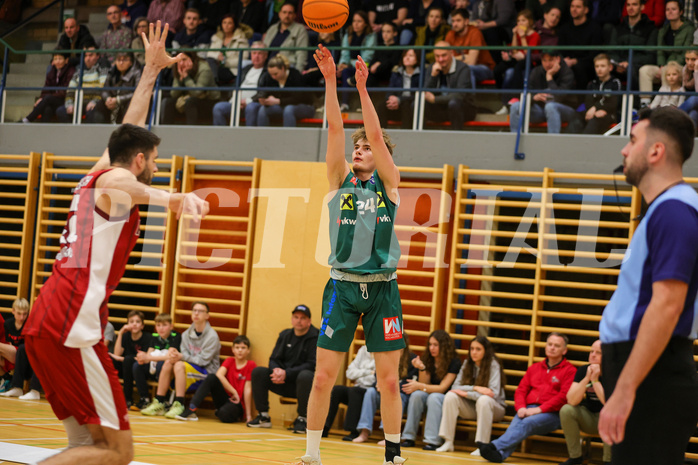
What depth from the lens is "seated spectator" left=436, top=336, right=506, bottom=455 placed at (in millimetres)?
8445

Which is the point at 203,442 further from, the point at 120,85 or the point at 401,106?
the point at 120,85

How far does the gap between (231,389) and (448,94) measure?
4688 mm

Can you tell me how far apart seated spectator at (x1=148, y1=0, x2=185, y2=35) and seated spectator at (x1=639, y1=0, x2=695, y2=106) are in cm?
767

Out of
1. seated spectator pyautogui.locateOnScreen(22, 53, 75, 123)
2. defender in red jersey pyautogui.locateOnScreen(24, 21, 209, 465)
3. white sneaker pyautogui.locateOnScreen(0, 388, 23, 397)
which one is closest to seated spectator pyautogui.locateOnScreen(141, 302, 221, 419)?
white sneaker pyautogui.locateOnScreen(0, 388, 23, 397)

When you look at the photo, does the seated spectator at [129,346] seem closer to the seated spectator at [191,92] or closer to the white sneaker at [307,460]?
the seated spectator at [191,92]

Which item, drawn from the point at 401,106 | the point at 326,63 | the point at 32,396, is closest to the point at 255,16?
the point at 401,106

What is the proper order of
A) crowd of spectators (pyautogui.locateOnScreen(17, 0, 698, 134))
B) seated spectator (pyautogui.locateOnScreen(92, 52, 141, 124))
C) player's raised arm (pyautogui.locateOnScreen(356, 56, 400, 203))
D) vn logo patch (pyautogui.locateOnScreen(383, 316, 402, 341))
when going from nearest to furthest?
player's raised arm (pyautogui.locateOnScreen(356, 56, 400, 203)), vn logo patch (pyautogui.locateOnScreen(383, 316, 402, 341)), crowd of spectators (pyautogui.locateOnScreen(17, 0, 698, 134)), seated spectator (pyautogui.locateOnScreen(92, 52, 141, 124))

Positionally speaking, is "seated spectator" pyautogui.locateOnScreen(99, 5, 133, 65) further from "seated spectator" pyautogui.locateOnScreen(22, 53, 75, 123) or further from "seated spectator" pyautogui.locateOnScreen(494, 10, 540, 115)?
"seated spectator" pyautogui.locateOnScreen(494, 10, 540, 115)

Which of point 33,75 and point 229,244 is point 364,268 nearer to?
point 229,244

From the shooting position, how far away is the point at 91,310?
349 centimetres

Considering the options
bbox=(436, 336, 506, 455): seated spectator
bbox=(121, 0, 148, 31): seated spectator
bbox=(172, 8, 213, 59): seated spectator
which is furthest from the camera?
bbox=(121, 0, 148, 31): seated spectator

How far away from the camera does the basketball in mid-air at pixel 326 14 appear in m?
6.82

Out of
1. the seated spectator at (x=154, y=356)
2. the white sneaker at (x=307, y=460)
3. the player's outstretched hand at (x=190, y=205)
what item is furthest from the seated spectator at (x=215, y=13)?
the player's outstretched hand at (x=190, y=205)

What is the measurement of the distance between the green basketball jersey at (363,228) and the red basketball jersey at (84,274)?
1.68m
